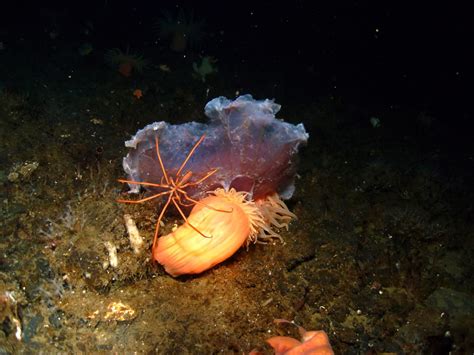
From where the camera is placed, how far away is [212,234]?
3.14 meters

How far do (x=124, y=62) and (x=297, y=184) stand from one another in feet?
10.6

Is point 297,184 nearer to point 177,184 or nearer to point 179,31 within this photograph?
point 177,184

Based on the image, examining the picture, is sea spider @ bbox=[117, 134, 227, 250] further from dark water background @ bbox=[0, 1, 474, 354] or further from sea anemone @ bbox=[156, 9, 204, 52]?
sea anemone @ bbox=[156, 9, 204, 52]

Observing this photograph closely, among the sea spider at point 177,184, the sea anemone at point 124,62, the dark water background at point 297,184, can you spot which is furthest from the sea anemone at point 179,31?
the sea spider at point 177,184

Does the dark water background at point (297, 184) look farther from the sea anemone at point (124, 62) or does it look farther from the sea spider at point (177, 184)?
the sea spider at point (177, 184)

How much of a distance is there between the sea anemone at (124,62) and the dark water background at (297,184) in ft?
0.30

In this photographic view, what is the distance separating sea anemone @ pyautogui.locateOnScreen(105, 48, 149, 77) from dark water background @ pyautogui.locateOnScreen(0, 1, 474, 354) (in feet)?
0.30

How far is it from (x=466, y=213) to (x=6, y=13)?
7.25 metres

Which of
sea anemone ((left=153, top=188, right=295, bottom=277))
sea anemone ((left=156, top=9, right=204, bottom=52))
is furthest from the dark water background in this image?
sea anemone ((left=153, top=188, right=295, bottom=277))

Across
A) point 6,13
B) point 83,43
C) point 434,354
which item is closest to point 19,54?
point 83,43

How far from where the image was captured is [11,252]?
2.86 metres

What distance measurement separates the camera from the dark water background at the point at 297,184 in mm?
2844

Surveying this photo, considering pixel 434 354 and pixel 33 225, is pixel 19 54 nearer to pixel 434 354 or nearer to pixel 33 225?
pixel 33 225

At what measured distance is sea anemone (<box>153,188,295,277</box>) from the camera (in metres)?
3.08
